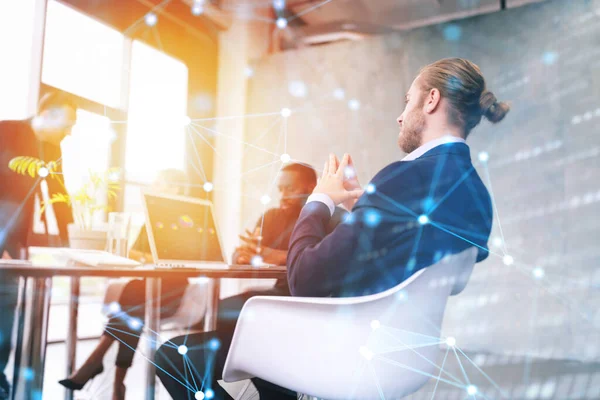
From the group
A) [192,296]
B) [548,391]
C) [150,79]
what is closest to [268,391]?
[192,296]

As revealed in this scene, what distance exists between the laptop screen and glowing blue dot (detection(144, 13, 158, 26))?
3.24m

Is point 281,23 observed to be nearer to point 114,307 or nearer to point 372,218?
point 114,307

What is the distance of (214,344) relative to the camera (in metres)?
1.54

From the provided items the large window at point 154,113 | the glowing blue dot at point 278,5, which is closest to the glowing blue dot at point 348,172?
the large window at point 154,113

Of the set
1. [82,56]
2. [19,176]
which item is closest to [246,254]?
[19,176]

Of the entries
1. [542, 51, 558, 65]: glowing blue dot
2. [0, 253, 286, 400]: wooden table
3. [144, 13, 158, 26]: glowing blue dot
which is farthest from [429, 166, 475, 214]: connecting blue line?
[144, 13, 158, 26]: glowing blue dot

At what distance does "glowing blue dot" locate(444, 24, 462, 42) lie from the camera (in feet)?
14.0

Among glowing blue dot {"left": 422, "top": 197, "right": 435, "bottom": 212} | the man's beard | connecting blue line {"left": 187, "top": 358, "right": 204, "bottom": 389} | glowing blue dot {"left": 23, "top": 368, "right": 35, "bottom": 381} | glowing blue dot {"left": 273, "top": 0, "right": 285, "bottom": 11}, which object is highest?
glowing blue dot {"left": 273, "top": 0, "right": 285, "bottom": 11}

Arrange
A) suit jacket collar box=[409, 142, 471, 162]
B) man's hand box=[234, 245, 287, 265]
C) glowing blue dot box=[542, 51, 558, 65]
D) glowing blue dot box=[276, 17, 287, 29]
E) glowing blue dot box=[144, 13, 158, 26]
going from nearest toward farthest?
suit jacket collar box=[409, 142, 471, 162] < man's hand box=[234, 245, 287, 265] < glowing blue dot box=[542, 51, 558, 65] < glowing blue dot box=[144, 13, 158, 26] < glowing blue dot box=[276, 17, 287, 29]

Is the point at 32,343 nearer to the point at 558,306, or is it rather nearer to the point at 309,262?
the point at 309,262

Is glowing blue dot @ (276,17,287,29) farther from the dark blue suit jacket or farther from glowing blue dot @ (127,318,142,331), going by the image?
the dark blue suit jacket

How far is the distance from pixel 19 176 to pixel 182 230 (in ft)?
4.20

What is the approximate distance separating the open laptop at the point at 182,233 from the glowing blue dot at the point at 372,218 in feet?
2.73

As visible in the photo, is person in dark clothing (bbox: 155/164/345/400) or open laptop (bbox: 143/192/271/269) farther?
open laptop (bbox: 143/192/271/269)
